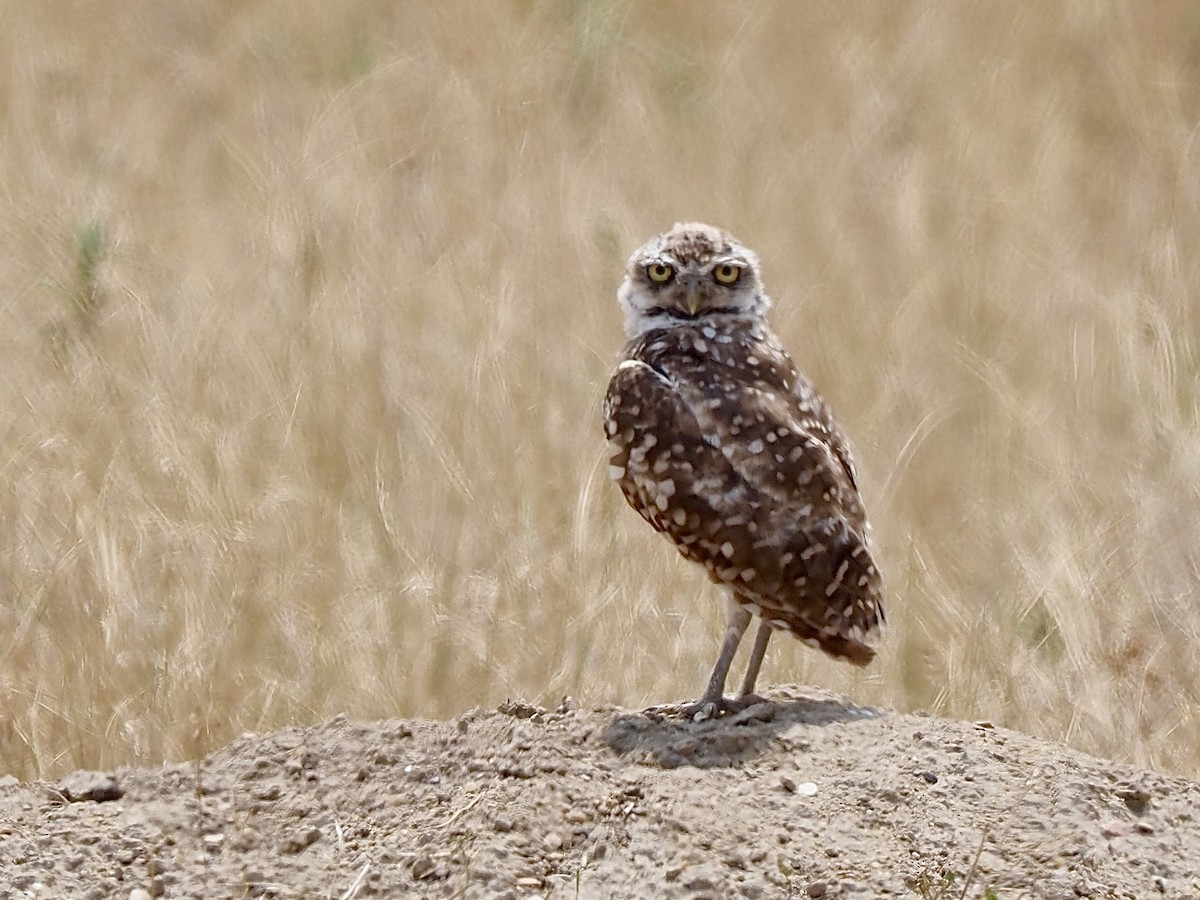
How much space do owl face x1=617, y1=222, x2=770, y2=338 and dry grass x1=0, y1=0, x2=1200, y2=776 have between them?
1.06m

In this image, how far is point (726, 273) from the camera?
5.93m

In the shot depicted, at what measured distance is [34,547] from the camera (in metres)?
6.95

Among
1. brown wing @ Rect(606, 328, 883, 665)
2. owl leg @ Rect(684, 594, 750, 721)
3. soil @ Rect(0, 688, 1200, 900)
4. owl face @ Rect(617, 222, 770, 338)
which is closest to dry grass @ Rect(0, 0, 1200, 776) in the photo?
soil @ Rect(0, 688, 1200, 900)

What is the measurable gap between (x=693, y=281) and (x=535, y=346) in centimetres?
278

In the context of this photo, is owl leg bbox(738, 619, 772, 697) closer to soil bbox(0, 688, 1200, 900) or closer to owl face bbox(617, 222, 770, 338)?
soil bbox(0, 688, 1200, 900)

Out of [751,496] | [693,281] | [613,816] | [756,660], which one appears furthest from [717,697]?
[693,281]

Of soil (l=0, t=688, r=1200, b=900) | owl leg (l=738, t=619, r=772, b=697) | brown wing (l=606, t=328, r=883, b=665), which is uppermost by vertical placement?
brown wing (l=606, t=328, r=883, b=665)

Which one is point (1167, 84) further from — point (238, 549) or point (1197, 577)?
point (238, 549)

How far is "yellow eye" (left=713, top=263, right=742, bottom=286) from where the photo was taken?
592 cm

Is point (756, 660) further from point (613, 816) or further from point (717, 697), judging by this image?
point (613, 816)

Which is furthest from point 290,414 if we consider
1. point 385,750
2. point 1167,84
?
point 1167,84

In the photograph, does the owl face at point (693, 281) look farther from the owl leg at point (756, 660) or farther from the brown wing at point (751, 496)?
the owl leg at point (756, 660)

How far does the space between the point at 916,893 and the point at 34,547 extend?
3.80 meters

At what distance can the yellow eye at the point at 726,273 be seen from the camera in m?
5.92
